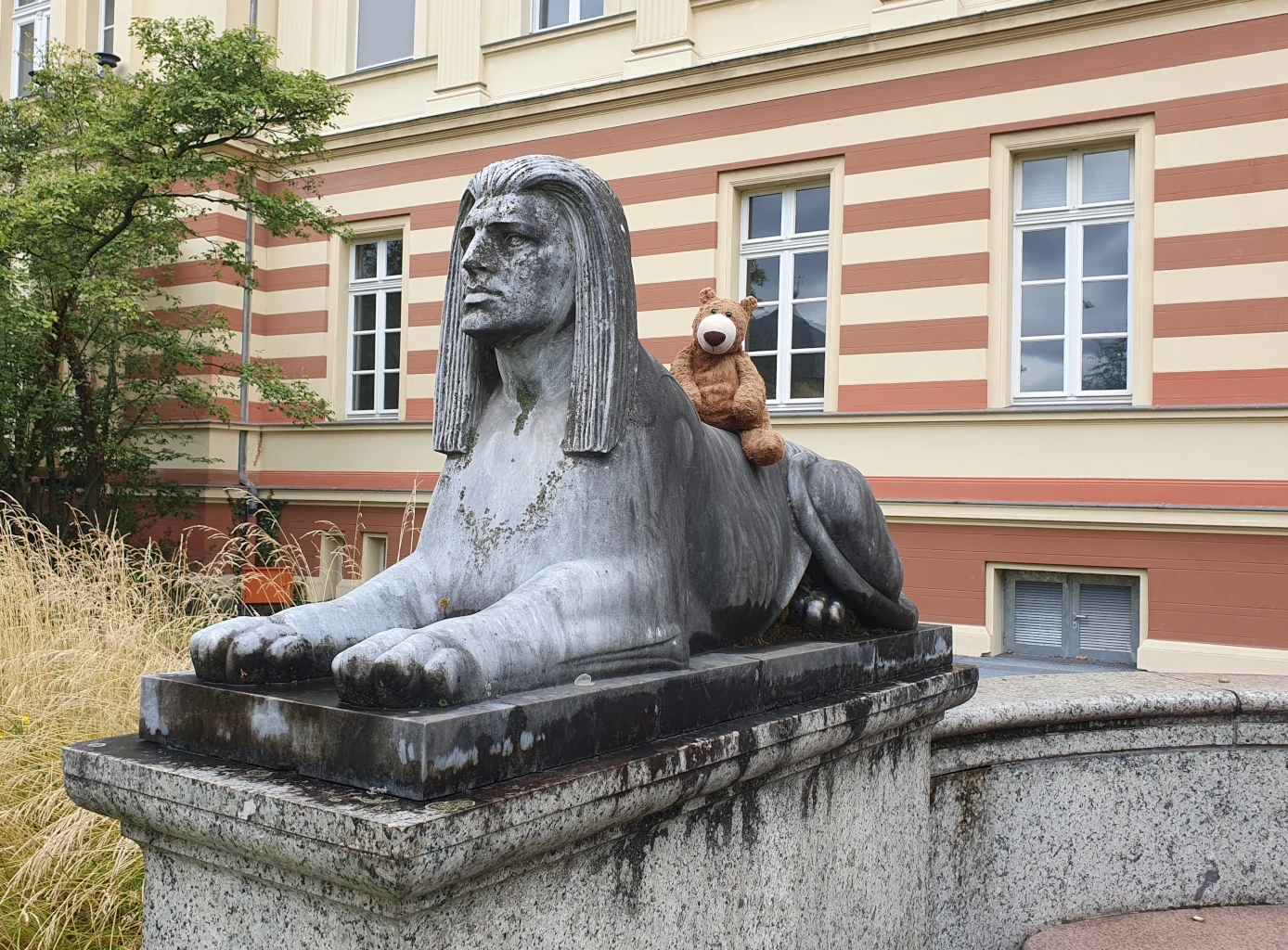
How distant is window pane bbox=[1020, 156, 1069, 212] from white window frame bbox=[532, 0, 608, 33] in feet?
15.8

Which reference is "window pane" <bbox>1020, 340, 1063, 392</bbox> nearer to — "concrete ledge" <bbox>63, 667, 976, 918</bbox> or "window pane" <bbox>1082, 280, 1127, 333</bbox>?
"window pane" <bbox>1082, 280, 1127, 333</bbox>

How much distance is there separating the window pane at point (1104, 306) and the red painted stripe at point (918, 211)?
3.60 ft

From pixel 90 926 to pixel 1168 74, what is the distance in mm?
9168

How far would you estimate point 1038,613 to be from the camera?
9203 millimetres

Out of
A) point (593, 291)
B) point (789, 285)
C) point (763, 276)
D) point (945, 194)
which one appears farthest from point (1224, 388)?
point (593, 291)

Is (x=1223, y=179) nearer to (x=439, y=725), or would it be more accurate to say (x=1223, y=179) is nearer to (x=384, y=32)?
(x=439, y=725)

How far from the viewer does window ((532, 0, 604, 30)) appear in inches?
472

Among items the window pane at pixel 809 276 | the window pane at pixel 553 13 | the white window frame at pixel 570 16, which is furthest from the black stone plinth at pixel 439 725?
the window pane at pixel 553 13

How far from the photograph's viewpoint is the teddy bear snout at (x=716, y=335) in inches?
105

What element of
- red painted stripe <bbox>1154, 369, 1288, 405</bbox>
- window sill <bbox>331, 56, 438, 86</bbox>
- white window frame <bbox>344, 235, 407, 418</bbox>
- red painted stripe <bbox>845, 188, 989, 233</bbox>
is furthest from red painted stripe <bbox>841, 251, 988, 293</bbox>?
window sill <bbox>331, 56, 438, 86</bbox>

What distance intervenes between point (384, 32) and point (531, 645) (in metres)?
13.4

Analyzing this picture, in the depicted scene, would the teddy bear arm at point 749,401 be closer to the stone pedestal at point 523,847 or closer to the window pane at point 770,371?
the stone pedestal at point 523,847

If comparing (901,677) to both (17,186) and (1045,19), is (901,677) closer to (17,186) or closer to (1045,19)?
(1045,19)

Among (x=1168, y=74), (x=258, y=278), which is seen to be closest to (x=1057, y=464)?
(x=1168, y=74)
